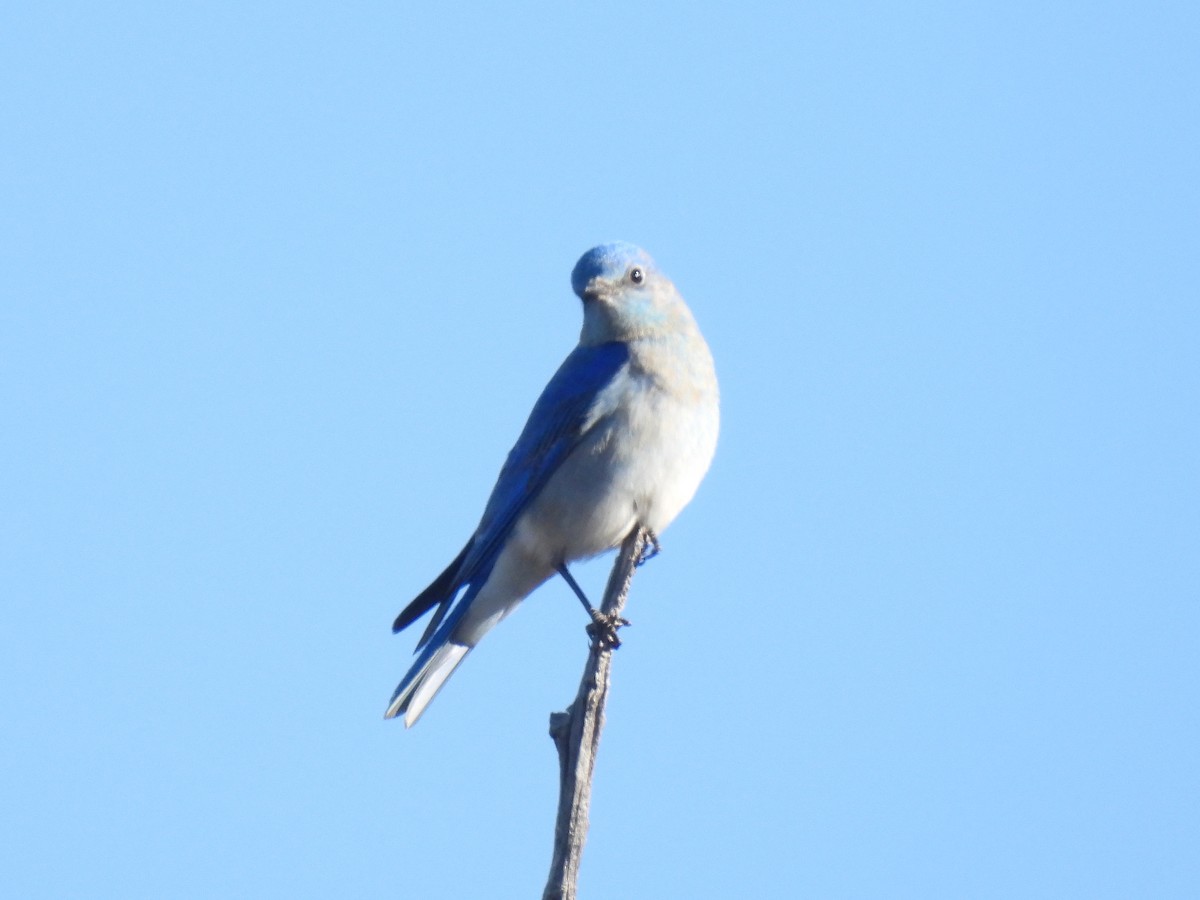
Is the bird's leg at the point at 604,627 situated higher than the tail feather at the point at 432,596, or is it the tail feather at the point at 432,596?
the tail feather at the point at 432,596

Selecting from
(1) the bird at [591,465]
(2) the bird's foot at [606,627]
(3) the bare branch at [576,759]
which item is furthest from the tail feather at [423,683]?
(3) the bare branch at [576,759]

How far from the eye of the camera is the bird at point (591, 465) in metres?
7.86

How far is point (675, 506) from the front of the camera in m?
7.94

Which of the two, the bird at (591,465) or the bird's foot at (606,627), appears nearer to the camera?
the bird's foot at (606,627)

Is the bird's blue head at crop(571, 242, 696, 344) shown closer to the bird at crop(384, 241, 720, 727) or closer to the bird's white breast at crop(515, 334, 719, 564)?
the bird at crop(384, 241, 720, 727)

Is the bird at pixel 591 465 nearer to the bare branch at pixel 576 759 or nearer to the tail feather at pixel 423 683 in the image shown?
the tail feather at pixel 423 683

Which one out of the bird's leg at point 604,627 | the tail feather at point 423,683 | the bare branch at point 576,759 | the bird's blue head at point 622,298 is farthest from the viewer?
the bird's blue head at point 622,298

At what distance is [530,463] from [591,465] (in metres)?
0.43

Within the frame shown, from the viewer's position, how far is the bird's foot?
6660 millimetres

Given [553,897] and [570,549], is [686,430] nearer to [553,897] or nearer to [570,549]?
[570,549]

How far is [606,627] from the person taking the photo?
681 cm

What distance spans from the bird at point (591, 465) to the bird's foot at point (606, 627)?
99 cm

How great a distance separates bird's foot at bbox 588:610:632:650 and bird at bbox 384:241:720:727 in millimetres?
990

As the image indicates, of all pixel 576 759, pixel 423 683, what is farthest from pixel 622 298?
pixel 576 759
